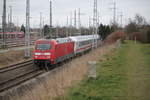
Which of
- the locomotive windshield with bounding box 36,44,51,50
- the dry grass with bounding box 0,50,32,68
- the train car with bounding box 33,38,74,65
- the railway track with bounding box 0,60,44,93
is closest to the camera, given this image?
the railway track with bounding box 0,60,44,93

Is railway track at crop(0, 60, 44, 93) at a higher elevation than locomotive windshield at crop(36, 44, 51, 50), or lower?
lower

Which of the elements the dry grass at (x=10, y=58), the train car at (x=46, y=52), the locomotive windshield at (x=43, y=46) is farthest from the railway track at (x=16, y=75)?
the dry grass at (x=10, y=58)

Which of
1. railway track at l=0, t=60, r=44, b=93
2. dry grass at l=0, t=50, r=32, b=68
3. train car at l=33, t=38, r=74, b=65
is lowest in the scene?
railway track at l=0, t=60, r=44, b=93

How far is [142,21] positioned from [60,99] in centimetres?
5906

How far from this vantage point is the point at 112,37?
43969 millimetres

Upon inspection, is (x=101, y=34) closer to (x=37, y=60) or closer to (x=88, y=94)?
(x=37, y=60)

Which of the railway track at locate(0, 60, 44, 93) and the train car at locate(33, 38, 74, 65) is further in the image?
the train car at locate(33, 38, 74, 65)

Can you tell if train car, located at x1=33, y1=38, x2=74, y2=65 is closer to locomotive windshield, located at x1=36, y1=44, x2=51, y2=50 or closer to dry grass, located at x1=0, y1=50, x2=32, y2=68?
locomotive windshield, located at x1=36, y1=44, x2=51, y2=50

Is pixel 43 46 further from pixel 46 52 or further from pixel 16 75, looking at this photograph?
pixel 16 75

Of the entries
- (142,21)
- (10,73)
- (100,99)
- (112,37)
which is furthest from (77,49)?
(142,21)

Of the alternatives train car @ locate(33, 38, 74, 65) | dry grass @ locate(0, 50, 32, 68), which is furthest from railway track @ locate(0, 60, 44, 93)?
dry grass @ locate(0, 50, 32, 68)

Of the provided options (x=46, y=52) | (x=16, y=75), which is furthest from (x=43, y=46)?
(x=16, y=75)

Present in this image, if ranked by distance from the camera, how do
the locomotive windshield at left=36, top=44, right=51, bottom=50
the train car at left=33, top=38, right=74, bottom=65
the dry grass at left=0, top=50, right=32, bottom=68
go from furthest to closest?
the dry grass at left=0, top=50, right=32, bottom=68, the locomotive windshield at left=36, top=44, right=51, bottom=50, the train car at left=33, top=38, right=74, bottom=65

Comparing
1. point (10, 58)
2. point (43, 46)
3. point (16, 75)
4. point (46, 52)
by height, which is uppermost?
point (43, 46)
